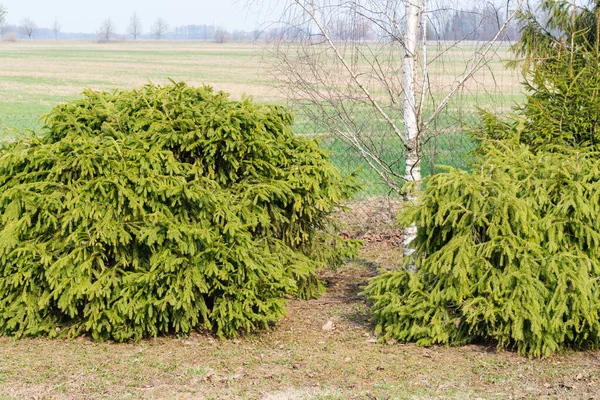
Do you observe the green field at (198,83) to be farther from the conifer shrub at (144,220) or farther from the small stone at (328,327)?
→ the small stone at (328,327)

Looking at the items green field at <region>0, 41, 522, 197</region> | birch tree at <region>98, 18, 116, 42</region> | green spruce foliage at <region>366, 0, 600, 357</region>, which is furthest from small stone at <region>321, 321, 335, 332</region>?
birch tree at <region>98, 18, 116, 42</region>

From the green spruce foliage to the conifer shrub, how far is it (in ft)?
3.45

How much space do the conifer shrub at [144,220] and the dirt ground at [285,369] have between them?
0.22 m

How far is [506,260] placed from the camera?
5.04 metres

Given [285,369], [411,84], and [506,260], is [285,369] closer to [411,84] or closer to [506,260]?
[506,260]

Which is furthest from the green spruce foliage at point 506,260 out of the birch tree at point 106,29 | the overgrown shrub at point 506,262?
the birch tree at point 106,29

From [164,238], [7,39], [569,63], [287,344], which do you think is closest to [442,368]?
[287,344]

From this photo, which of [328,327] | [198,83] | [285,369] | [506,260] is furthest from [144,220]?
[198,83]

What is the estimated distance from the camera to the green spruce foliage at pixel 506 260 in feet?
16.0

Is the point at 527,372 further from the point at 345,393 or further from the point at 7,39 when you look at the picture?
the point at 7,39

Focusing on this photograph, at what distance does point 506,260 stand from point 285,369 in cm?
175

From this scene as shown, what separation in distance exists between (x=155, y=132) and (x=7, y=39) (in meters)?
118

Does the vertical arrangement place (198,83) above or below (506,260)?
below

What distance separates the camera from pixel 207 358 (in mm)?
4980
